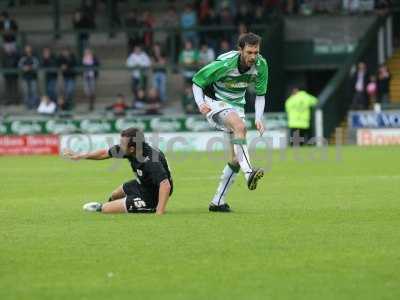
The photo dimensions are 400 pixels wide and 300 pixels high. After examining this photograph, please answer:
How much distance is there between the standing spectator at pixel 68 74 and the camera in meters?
36.9

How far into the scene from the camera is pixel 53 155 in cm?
3231

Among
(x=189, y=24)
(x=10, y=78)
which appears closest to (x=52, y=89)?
(x=10, y=78)

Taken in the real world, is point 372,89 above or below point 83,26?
below

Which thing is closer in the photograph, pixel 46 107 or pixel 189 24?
pixel 46 107

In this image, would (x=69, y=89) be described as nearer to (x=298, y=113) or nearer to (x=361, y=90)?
(x=298, y=113)

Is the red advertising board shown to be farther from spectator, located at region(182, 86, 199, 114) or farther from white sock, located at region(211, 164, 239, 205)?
white sock, located at region(211, 164, 239, 205)

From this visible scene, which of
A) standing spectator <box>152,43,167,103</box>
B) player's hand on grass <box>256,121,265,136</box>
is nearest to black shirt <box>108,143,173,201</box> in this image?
player's hand on grass <box>256,121,265,136</box>

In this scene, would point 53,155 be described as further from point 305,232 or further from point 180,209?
point 305,232

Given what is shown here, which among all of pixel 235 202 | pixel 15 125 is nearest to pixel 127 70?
pixel 15 125

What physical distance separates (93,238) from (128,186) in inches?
99.9

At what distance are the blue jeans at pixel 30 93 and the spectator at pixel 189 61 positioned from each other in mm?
4804

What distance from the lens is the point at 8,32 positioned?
127 feet

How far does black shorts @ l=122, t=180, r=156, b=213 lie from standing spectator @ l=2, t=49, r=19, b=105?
2456 cm

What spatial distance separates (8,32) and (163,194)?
26.2m
